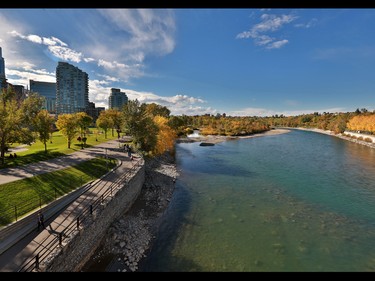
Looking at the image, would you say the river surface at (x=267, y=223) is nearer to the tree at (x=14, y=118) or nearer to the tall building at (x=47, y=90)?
the tree at (x=14, y=118)

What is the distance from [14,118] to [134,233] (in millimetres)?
18100

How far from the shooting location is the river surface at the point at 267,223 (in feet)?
47.2

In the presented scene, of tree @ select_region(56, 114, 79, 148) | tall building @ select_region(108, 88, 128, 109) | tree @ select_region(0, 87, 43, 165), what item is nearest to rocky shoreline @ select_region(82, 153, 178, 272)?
tree @ select_region(0, 87, 43, 165)

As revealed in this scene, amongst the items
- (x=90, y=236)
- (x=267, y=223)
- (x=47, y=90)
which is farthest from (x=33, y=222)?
(x=47, y=90)

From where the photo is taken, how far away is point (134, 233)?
16.4 meters

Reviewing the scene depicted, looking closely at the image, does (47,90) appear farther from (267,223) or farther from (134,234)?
(267,223)

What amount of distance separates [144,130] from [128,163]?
237 inches

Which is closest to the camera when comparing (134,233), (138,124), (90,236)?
(90,236)

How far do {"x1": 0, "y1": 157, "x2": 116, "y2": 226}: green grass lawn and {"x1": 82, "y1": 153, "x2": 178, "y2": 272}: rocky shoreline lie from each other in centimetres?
504

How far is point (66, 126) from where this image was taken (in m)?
32.0

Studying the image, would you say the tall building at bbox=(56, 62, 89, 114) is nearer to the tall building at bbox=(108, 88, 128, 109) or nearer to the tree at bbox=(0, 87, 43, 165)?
the tall building at bbox=(108, 88, 128, 109)


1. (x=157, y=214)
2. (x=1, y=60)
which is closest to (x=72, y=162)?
(x=157, y=214)

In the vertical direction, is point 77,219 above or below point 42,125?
below

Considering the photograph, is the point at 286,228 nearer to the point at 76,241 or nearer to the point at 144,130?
the point at 76,241
